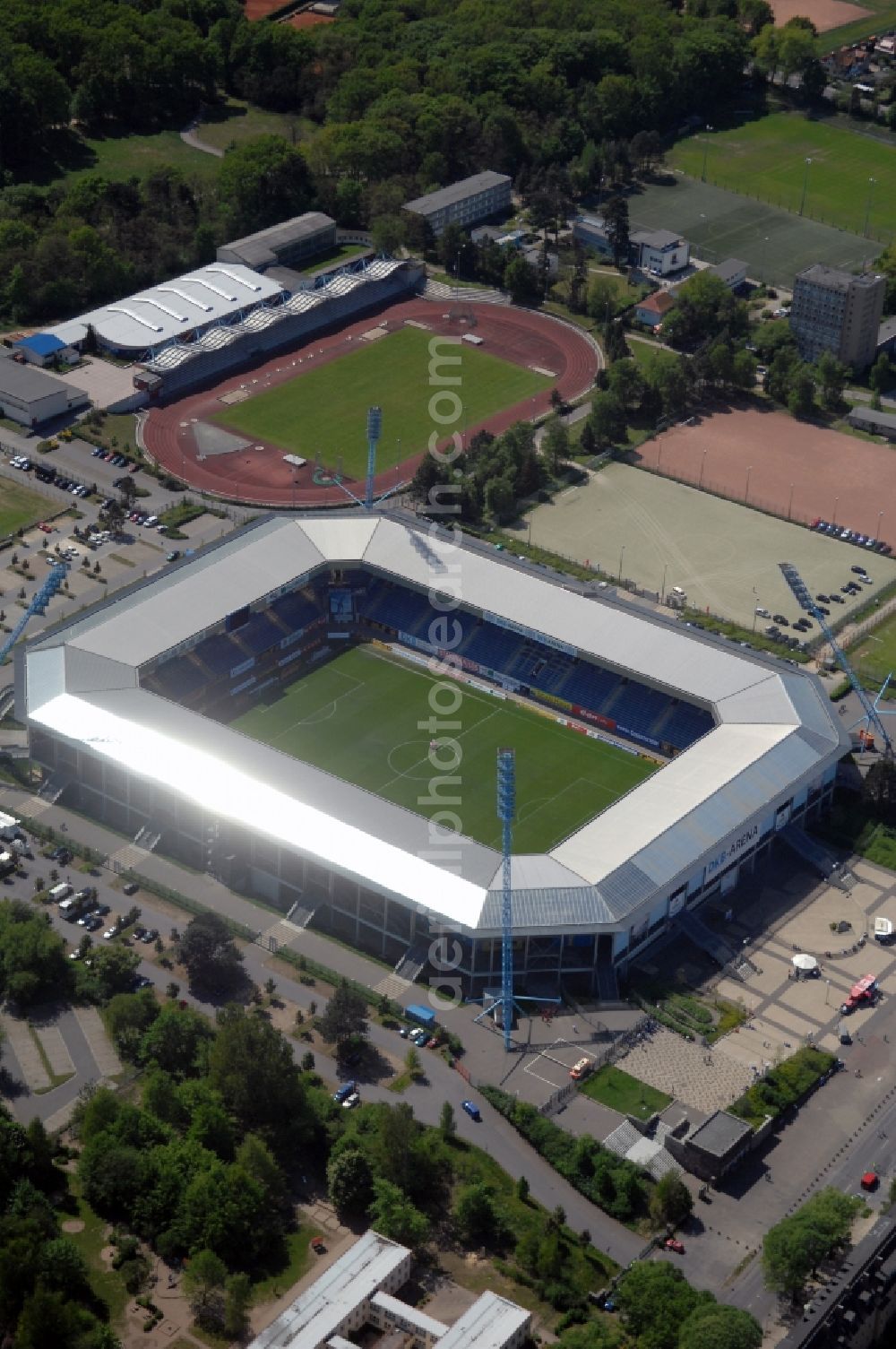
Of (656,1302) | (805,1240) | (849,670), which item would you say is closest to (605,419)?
(849,670)

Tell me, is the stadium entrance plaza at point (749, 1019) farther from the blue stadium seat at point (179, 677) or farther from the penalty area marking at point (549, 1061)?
the blue stadium seat at point (179, 677)

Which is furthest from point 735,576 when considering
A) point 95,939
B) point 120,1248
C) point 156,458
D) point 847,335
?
point 120,1248

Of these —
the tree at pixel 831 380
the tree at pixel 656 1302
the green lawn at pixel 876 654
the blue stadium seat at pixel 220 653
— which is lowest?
the tree at pixel 656 1302

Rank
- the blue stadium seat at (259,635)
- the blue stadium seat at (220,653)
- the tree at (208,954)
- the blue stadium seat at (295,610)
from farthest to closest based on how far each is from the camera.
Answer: the blue stadium seat at (295,610), the blue stadium seat at (259,635), the blue stadium seat at (220,653), the tree at (208,954)

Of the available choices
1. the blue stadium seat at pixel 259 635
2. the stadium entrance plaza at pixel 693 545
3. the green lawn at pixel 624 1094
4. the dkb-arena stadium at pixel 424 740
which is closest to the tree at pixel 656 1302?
the green lawn at pixel 624 1094

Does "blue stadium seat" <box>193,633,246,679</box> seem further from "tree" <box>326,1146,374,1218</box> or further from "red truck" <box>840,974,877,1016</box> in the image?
"red truck" <box>840,974,877,1016</box>

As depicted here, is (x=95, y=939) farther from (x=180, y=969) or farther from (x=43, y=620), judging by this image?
(x=43, y=620)

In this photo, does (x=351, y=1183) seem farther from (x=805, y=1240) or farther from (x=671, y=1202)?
(x=805, y=1240)
